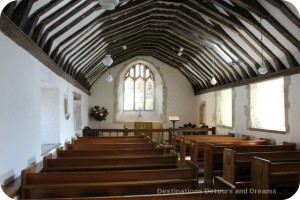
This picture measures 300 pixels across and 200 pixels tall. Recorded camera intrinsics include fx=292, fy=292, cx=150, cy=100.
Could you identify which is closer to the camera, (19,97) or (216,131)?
(19,97)

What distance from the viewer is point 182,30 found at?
7.92 metres

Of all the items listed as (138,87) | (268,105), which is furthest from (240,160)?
(138,87)

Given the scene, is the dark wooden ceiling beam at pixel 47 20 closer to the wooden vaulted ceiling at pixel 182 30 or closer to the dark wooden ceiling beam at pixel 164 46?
the wooden vaulted ceiling at pixel 182 30

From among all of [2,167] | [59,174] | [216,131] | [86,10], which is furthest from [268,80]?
[2,167]

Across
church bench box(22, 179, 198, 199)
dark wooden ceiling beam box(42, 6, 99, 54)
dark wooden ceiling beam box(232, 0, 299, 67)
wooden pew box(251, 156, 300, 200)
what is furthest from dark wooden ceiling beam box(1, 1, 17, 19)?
dark wooden ceiling beam box(232, 0, 299, 67)

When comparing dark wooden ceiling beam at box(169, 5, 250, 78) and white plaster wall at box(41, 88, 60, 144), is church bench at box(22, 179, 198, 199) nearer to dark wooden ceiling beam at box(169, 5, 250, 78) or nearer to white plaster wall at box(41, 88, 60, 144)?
white plaster wall at box(41, 88, 60, 144)

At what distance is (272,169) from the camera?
3941 millimetres

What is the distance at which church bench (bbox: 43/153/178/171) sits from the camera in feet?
13.1

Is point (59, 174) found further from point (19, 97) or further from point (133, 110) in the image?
point (133, 110)

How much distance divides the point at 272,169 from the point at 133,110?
29.6 feet

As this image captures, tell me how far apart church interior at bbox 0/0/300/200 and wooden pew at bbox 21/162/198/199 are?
0.01 metres

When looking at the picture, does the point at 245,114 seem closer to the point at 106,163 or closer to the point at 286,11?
the point at 286,11

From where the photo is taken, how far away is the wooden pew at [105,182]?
2.83m

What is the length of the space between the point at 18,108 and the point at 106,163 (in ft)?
4.68
